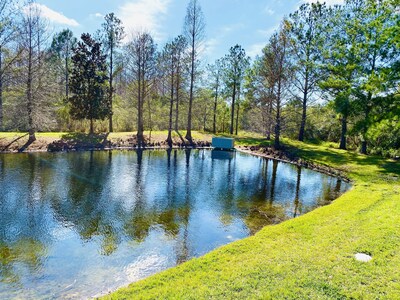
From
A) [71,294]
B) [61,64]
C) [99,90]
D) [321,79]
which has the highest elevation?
[61,64]

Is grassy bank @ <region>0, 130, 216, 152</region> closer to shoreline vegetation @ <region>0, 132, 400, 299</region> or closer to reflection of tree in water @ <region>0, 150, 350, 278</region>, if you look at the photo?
reflection of tree in water @ <region>0, 150, 350, 278</region>

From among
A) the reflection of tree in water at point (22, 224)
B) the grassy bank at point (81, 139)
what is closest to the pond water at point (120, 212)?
the reflection of tree in water at point (22, 224)

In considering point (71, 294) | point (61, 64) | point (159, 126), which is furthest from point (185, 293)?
point (61, 64)

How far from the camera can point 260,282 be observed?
4961mm

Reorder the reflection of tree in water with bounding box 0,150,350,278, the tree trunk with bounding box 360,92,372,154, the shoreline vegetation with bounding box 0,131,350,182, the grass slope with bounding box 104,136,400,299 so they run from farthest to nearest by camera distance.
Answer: the shoreline vegetation with bounding box 0,131,350,182
the tree trunk with bounding box 360,92,372,154
the reflection of tree in water with bounding box 0,150,350,278
the grass slope with bounding box 104,136,400,299

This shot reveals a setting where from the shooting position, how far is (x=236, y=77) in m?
34.6

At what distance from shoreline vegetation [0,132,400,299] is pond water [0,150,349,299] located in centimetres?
104

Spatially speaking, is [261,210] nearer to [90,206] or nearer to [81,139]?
[90,206]

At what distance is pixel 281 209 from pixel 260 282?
6053 millimetres

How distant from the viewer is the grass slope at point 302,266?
4.71 m

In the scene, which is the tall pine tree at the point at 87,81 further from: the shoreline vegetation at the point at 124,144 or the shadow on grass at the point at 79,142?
the shoreline vegetation at the point at 124,144

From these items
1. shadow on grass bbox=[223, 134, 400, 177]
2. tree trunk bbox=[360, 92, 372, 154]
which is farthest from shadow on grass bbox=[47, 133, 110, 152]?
tree trunk bbox=[360, 92, 372, 154]

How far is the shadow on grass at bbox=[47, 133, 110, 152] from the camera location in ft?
71.2

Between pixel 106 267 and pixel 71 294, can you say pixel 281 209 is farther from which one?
pixel 71 294
